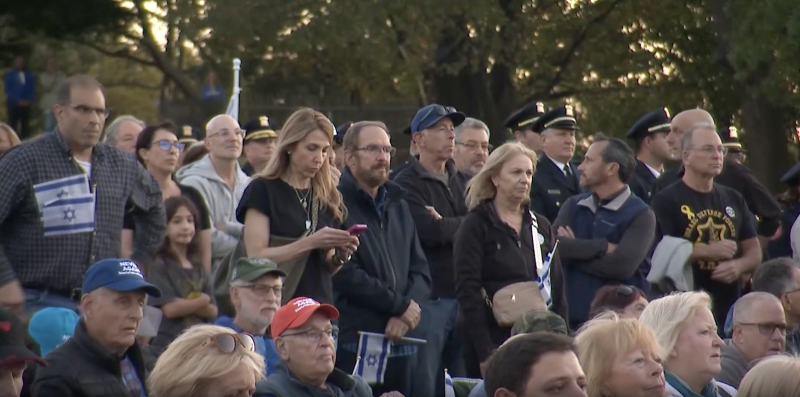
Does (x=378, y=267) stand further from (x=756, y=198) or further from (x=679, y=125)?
(x=756, y=198)

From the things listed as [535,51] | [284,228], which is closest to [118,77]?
[535,51]

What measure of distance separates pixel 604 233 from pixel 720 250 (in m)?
0.93

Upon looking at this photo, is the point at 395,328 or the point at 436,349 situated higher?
the point at 395,328

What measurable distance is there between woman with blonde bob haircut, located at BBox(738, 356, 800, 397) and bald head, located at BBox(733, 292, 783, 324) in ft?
5.29

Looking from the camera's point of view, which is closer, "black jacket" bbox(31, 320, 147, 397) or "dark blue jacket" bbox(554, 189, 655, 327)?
"black jacket" bbox(31, 320, 147, 397)

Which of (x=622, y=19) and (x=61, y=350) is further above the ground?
(x=622, y=19)

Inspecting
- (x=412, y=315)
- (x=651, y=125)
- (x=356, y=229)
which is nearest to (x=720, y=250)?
(x=651, y=125)

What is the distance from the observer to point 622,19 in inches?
776

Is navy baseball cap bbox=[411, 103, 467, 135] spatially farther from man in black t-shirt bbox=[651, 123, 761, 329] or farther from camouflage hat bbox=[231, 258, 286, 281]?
camouflage hat bbox=[231, 258, 286, 281]

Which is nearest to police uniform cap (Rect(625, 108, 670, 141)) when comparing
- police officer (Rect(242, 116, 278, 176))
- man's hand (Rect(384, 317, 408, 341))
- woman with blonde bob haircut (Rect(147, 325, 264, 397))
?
police officer (Rect(242, 116, 278, 176))

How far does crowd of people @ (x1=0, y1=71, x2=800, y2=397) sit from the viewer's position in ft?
19.2

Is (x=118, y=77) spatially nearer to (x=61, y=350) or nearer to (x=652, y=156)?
(x=652, y=156)

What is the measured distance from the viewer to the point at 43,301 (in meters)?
7.41

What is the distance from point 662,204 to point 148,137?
340 cm
